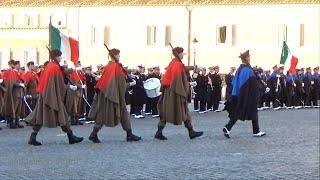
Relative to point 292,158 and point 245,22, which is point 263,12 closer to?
point 245,22

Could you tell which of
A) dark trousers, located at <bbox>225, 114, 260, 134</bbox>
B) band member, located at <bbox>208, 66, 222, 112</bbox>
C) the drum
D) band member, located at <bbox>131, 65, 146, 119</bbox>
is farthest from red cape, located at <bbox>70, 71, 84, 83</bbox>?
band member, located at <bbox>208, 66, 222, 112</bbox>

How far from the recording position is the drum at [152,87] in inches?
980

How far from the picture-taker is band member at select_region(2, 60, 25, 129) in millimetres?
21281

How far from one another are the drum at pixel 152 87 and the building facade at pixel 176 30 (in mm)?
29535

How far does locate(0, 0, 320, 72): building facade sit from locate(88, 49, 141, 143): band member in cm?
3844

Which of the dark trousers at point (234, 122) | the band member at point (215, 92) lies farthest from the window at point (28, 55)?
the dark trousers at point (234, 122)

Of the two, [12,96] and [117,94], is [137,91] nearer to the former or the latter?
[12,96]

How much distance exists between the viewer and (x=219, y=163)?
502 inches

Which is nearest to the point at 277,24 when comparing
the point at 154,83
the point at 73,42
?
the point at 154,83

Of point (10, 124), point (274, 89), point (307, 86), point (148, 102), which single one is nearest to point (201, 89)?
point (148, 102)

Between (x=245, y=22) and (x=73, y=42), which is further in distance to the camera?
(x=245, y=22)

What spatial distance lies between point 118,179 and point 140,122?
1209cm

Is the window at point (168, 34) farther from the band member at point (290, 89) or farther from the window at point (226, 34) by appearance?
the band member at point (290, 89)

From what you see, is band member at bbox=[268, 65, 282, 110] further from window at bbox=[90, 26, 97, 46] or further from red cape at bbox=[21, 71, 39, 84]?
window at bbox=[90, 26, 97, 46]
